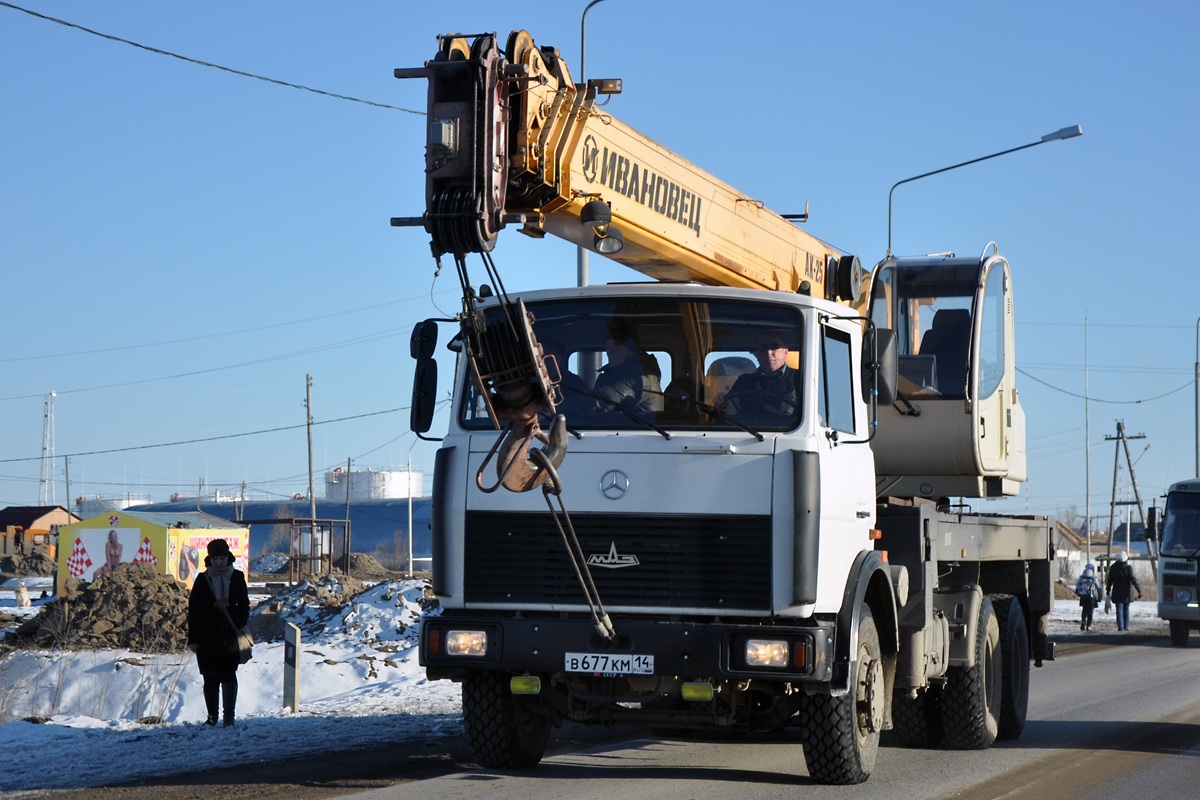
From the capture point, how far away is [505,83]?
6961 mm

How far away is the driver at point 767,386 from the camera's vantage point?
24.0 feet

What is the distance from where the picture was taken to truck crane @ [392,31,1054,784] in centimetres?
677

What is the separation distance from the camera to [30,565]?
206 feet

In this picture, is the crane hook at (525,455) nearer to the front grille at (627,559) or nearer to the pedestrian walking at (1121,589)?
the front grille at (627,559)

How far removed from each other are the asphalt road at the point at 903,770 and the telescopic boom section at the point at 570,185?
3142mm

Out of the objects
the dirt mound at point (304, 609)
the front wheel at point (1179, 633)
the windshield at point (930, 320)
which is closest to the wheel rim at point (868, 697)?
the windshield at point (930, 320)

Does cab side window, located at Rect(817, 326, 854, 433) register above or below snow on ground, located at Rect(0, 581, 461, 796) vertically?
above

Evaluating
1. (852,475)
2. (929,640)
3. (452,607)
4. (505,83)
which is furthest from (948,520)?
(505,83)

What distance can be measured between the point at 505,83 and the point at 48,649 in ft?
61.0

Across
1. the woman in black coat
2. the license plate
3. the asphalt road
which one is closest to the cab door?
the asphalt road

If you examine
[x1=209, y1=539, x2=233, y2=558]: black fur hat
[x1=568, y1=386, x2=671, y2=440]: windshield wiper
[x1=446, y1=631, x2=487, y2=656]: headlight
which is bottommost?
[x1=446, y1=631, x2=487, y2=656]: headlight

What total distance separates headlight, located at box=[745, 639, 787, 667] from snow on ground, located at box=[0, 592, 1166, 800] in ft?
12.3

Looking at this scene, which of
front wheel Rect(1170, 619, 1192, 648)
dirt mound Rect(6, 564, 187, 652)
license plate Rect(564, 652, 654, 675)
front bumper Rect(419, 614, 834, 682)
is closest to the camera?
front bumper Rect(419, 614, 834, 682)

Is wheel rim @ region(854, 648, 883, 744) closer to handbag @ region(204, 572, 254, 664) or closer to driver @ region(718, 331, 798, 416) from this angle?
driver @ region(718, 331, 798, 416)
